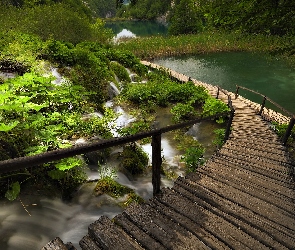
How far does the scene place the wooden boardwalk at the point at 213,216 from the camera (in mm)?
3068

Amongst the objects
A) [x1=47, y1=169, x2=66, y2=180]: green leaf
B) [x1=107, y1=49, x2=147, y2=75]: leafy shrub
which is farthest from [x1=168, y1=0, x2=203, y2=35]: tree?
[x1=47, y1=169, x2=66, y2=180]: green leaf

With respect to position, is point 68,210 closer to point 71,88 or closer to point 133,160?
point 133,160

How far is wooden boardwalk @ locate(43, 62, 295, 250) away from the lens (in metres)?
3.07

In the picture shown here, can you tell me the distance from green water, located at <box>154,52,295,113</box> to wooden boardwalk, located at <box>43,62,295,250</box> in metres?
16.4

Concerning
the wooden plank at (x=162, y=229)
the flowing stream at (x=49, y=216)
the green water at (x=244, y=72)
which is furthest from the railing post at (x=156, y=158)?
the green water at (x=244, y=72)

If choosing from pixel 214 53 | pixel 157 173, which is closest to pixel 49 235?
pixel 157 173

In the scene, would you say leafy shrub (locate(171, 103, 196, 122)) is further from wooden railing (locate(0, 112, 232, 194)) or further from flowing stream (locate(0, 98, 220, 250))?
wooden railing (locate(0, 112, 232, 194))

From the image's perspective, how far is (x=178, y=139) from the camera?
10.9 metres

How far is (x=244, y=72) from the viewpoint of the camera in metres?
28.7

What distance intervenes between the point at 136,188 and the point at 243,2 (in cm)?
723

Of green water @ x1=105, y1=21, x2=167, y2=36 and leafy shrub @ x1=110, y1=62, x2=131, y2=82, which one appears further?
green water @ x1=105, y1=21, x2=167, y2=36

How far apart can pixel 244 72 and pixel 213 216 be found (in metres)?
28.2

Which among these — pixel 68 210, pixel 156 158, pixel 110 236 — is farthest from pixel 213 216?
pixel 68 210

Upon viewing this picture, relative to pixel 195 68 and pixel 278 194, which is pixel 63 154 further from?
pixel 195 68
